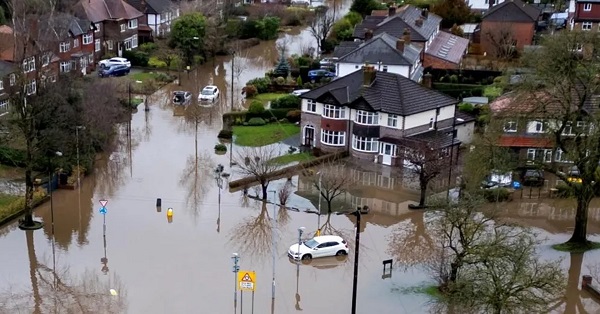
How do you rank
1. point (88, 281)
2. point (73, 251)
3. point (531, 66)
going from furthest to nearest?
point (531, 66), point (73, 251), point (88, 281)

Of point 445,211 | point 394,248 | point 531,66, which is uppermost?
point 531,66

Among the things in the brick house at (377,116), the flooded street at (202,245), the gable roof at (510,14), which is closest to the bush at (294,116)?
the brick house at (377,116)

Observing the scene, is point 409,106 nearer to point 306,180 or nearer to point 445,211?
point 306,180

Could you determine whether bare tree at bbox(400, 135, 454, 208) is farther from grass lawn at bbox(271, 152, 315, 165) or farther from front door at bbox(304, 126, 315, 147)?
front door at bbox(304, 126, 315, 147)

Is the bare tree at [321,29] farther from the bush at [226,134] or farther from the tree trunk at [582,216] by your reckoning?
the tree trunk at [582,216]

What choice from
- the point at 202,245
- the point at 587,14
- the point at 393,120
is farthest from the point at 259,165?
the point at 587,14

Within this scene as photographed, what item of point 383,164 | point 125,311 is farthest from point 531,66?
point 125,311

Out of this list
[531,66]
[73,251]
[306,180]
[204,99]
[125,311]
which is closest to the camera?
[125,311]
